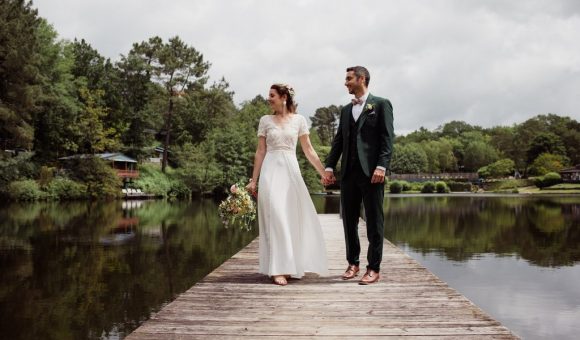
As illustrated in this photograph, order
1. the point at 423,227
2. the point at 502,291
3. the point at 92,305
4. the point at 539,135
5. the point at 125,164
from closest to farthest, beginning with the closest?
the point at 92,305 < the point at 502,291 < the point at 423,227 < the point at 125,164 < the point at 539,135

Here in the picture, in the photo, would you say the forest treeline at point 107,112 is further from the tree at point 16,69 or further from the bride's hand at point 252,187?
the bride's hand at point 252,187

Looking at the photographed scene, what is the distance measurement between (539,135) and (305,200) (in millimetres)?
77931

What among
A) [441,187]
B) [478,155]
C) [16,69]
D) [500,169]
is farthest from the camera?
[478,155]

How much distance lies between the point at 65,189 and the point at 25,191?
138 inches

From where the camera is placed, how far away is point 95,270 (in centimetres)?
1104

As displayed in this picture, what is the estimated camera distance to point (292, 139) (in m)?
5.80

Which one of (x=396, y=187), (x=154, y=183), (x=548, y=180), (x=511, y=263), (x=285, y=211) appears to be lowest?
(x=511, y=263)

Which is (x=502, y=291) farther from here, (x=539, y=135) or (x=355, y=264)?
(x=539, y=135)

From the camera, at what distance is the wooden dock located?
11.8 feet

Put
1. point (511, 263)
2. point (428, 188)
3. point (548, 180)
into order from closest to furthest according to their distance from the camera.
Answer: point (511, 263), point (548, 180), point (428, 188)

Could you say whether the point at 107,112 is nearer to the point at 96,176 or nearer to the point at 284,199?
the point at 96,176

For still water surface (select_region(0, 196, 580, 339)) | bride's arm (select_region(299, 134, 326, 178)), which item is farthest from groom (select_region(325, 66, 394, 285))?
still water surface (select_region(0, 196, 580, 339))

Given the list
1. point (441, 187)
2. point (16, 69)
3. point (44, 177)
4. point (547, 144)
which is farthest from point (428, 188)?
point (16, 69)

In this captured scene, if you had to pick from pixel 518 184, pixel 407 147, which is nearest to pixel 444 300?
pixel 518 184
